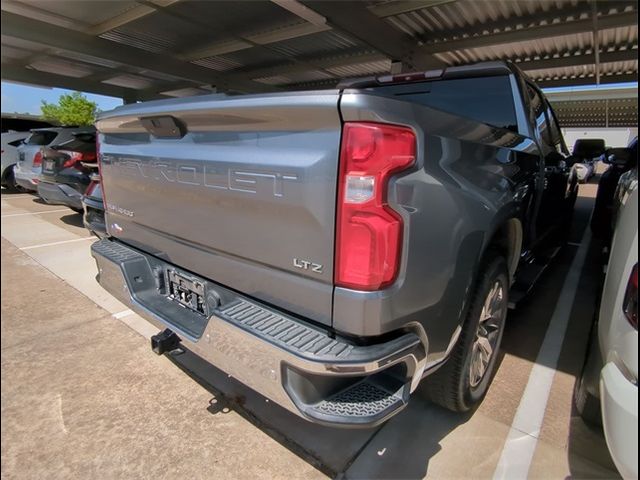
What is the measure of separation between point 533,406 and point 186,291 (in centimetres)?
226

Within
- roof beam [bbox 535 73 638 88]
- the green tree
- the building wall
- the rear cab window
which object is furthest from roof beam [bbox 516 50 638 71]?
the green tree

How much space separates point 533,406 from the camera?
2.56 m

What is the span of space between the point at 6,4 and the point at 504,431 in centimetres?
1024

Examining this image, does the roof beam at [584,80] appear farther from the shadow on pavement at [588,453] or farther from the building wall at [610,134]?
the building wall at [610,134]

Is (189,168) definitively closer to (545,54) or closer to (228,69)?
(545,54)

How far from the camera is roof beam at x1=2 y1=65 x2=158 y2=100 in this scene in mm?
12880

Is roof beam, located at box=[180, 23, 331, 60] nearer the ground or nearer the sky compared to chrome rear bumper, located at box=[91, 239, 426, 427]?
nearer the sky

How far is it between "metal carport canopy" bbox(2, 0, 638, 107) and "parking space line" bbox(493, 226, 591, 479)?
4.79 m

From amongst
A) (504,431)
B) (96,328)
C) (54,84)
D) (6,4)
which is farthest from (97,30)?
(504,431)

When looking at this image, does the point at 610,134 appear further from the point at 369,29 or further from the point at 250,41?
the point at 250,41

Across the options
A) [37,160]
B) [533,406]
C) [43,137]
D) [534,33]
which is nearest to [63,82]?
[43,137]

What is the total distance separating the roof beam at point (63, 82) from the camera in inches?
507

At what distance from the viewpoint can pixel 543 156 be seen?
3264mm

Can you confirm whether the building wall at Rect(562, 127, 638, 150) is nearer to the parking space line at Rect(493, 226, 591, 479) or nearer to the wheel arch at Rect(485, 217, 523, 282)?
the parking space line at Rect(493, 226, 591, 479)
